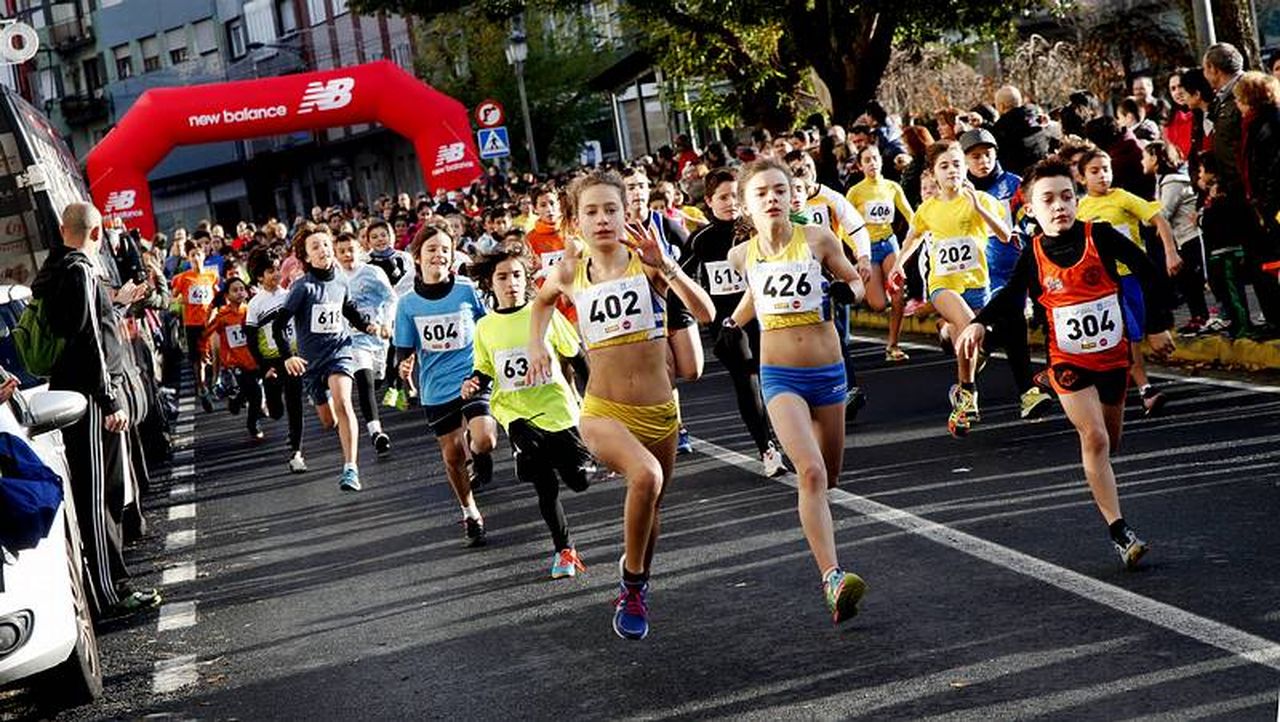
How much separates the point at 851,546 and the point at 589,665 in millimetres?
1926

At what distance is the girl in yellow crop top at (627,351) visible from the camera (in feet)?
25.5

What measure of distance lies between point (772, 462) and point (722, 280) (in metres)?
→ 1.31

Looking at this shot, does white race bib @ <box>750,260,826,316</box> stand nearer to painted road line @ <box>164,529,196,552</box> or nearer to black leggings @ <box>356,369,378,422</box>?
painted road line @ <box>164,529,196,552</box>

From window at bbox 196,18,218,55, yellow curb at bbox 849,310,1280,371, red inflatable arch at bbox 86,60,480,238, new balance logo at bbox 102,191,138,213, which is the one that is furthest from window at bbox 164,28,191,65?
yellow curb at bbox 849,310,1280,371

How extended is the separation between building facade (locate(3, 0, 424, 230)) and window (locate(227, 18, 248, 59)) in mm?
35

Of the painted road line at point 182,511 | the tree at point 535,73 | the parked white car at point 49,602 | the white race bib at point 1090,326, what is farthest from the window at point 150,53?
the white race bib at point 1090,326

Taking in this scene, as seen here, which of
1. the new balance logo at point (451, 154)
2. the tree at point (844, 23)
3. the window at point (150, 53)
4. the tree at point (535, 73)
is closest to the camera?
the tree at point (844, 23)

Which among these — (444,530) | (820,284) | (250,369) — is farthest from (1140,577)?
(250,369)

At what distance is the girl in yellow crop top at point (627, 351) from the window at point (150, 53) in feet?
233

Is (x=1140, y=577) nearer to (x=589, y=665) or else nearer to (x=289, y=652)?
(x=589, y=665)

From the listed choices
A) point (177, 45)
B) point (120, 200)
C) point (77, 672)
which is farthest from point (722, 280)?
point (177, 45)

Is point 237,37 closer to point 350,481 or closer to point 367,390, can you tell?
point 367,390

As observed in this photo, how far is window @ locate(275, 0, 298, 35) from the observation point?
70500 millimetres

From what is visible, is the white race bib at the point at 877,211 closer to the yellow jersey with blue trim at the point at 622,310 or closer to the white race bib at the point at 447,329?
the white race bib at the point at 447,329
